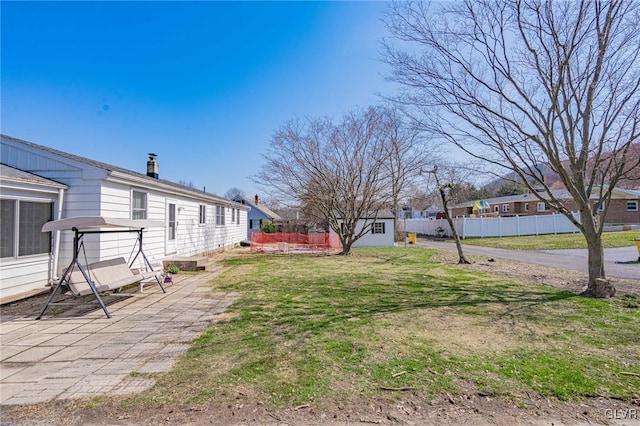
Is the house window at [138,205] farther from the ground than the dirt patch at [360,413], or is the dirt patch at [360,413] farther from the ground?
the house window at [138,205]

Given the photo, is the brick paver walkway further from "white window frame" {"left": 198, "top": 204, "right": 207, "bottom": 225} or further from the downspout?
"white window frame" {"left": 198, "top": 204, "right": 207, "bottom": 225}

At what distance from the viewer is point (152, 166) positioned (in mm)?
12672

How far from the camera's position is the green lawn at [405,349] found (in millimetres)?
2727

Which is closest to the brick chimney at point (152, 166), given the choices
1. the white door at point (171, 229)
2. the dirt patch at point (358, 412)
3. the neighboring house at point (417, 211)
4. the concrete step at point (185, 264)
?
the white door at point (171, 229)

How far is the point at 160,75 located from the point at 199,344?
35.5 feet

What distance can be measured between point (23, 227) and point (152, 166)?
6.98m

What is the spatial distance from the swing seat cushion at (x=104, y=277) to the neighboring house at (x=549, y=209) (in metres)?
24.3

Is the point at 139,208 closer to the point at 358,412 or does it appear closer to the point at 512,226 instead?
the point at 358,412

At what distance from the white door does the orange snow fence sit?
6710 mm

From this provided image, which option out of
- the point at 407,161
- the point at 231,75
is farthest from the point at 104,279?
the point at 407,161

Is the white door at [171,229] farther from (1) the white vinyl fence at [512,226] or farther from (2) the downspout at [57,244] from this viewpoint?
(1) the white vinyl fence at [512,226]

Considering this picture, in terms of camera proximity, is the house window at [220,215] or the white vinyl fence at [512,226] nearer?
the house window at [220,215]

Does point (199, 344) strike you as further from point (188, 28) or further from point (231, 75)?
point (231, 75)

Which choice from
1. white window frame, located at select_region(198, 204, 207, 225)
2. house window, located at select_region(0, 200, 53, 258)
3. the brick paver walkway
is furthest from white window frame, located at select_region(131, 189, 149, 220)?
white window frame, located at select_region(198, 204, 207, 225)
